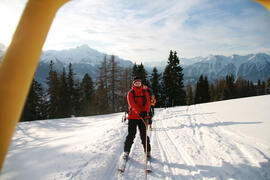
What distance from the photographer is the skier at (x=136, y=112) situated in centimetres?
365

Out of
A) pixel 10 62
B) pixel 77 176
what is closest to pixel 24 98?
pixel 10 62

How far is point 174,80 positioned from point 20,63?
2869cm

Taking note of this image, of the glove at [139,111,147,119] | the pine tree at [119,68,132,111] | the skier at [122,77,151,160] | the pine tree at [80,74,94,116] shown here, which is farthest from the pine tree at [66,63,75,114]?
the glove at [139,111,147,119]

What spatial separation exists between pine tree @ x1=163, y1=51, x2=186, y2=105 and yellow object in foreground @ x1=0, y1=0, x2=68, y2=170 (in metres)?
28.1

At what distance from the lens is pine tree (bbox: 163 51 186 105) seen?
1112 inches

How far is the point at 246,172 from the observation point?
306 cm

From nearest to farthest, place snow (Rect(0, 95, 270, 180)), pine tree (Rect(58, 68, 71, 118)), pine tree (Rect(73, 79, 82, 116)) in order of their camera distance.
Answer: snow (Rect(0, 95, 270, 180)), pine tree (Rect(58, 68, 71, 118)), pine tree (Rect(73, 79, 82, 116))

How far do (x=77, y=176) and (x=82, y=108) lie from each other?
30.1 meters

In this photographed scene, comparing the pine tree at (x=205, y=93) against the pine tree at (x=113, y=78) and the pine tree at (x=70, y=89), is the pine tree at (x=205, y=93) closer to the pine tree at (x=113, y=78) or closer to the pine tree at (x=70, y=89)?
the pine tree at (x=113, y=78)

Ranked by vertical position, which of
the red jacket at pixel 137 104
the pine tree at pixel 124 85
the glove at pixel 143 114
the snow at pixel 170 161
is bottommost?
the snow at pixel 170 161

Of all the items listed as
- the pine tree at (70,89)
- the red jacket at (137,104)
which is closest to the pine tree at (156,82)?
the pine tree at (70,89)

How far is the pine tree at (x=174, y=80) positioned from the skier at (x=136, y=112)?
2556cm

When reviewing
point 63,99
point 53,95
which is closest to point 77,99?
point 63,99

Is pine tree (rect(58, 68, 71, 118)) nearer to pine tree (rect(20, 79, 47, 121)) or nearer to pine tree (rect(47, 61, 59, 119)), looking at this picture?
pine tree (rect(47, 61, 59, 119))
